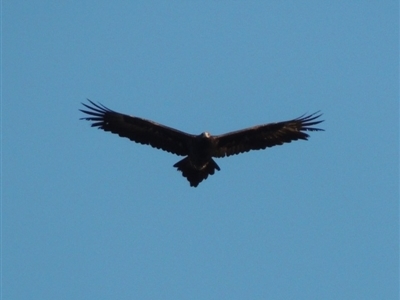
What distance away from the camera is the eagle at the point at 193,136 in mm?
26000

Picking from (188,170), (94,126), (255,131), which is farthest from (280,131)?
(94,126)

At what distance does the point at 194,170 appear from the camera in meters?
26.0

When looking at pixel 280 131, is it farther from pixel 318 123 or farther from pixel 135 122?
pixel 135 122

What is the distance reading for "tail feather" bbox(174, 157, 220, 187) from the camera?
25.9 meters

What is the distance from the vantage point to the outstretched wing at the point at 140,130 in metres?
26.3

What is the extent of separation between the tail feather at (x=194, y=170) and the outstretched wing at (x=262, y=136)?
1.56ft

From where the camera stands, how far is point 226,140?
2642 centimetres

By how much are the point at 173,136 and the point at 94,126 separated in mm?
1858

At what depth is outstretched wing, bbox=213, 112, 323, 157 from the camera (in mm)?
26391

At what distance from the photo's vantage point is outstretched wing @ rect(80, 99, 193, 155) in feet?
86.3

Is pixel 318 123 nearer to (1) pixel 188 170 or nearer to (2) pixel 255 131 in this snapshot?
(2) pixel 255 131

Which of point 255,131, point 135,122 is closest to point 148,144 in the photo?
point 135,122

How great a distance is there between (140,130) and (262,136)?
2.88 metres

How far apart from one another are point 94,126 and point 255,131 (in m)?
3.76
